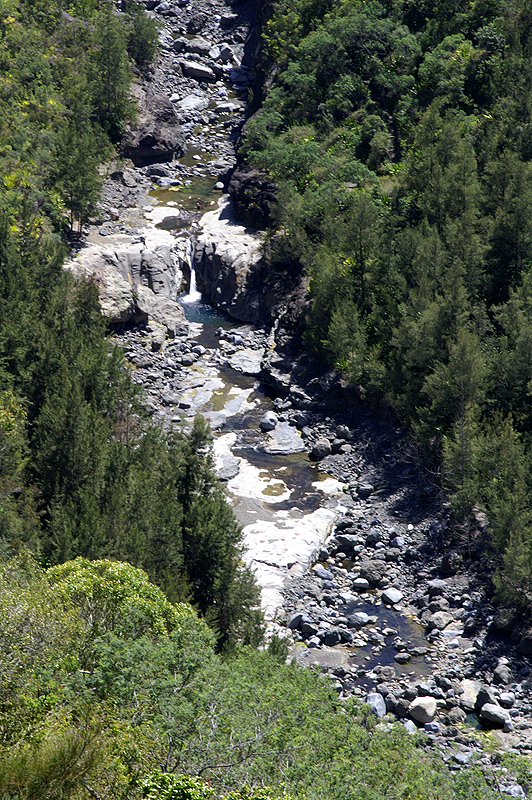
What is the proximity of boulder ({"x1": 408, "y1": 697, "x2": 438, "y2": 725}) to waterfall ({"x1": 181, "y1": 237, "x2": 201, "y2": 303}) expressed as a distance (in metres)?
39.2

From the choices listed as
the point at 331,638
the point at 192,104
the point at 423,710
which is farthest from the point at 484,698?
the point at 192,104

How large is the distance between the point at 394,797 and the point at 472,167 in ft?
114

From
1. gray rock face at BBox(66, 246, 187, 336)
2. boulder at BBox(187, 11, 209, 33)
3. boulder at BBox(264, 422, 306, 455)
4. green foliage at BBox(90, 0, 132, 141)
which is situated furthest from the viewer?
boulder at BBox(187, 11, 209, 33)

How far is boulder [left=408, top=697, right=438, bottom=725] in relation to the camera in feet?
87.4

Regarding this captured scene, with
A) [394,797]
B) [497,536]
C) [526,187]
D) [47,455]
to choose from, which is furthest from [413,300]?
[394,797]

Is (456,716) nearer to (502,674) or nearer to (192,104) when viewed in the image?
(502,674)

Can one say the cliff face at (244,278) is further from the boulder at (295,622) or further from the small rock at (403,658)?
the small rock at (403,658)

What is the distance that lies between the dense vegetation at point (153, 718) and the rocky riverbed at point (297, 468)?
5.52m

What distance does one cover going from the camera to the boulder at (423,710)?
2664cm

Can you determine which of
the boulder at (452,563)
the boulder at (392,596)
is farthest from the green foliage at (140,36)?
the boulder at (392,596)

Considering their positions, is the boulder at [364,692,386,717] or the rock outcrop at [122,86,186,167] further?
the rock outcrop at [122,86,186,167]

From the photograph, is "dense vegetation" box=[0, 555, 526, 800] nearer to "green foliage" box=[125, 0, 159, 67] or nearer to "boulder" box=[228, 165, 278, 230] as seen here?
"boulder" box=[228, 165, 278, 230]

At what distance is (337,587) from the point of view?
34219mm

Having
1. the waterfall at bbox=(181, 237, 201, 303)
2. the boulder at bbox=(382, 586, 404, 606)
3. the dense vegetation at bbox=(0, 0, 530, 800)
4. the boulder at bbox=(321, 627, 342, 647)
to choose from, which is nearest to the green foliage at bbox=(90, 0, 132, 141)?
the dense vegetation at bbox=(0, 0, 530, 800)
